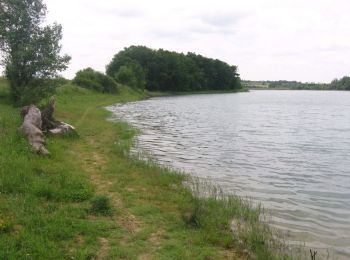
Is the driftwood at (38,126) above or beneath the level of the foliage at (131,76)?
beneath

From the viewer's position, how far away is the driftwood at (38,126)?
16.7 metres

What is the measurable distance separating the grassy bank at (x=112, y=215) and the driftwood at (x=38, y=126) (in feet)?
1.89

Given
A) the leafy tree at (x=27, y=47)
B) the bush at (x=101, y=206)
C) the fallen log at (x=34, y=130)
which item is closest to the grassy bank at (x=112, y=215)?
the bush at (x=101, y=206)

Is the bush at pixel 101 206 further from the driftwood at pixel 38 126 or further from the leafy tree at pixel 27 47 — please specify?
the leafy tree at pixel 27 47

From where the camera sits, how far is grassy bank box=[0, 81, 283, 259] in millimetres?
8461

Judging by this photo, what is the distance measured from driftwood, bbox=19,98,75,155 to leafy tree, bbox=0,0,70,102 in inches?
412

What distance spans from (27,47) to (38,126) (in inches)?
559

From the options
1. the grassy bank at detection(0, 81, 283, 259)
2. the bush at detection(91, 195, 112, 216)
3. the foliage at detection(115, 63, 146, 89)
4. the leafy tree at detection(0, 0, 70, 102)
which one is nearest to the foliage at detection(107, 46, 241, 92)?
the foliage at detection(115, 63, 146, 89)

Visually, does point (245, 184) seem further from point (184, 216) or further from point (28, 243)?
point (28, 243)

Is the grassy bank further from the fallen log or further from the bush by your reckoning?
the fallen log

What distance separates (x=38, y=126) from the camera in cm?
1956

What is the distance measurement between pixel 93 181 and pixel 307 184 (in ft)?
27.2

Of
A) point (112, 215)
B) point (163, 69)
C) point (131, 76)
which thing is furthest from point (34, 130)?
point (163, 69)

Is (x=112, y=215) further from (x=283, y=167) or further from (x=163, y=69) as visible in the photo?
(x=163, y=69)
